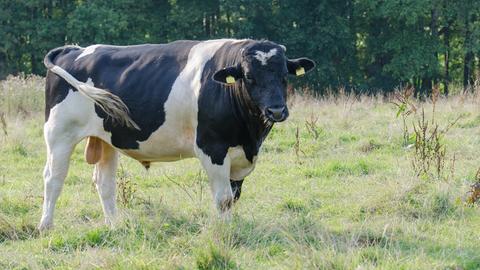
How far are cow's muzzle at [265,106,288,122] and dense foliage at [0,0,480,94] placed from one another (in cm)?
2870

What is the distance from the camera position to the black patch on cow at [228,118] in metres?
6.63

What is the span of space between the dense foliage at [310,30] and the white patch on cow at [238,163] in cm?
2813

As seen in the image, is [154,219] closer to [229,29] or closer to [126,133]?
[126,133]

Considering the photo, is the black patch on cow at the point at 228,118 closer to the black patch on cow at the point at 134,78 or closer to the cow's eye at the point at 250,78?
the cow's eye at the point at 250,78

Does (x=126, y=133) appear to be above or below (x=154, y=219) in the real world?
above

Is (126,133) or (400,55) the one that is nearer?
(126,133)

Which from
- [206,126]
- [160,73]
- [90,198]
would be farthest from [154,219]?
[90,198]

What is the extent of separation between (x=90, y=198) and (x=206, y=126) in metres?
2.39

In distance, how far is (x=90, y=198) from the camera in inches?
335

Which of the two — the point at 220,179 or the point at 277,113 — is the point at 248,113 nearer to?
the point at 277,113

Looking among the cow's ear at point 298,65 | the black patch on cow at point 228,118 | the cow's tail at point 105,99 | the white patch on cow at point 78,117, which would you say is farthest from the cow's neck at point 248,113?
the white patch on cow at point 78,117

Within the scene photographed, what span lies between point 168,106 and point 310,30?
30.8m

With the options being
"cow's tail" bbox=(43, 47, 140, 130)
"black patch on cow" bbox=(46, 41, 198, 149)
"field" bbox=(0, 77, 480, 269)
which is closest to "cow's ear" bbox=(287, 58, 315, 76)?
"black patch on cow" bbox=(46, 41, 198, 149)

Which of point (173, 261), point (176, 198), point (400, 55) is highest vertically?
point (173, 261)
